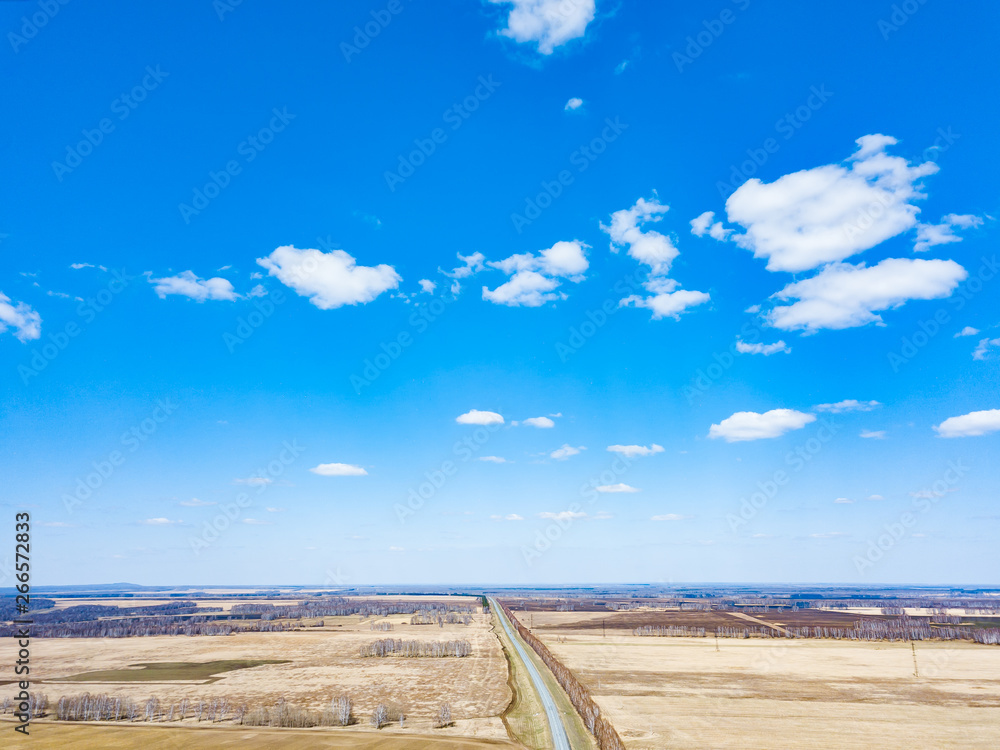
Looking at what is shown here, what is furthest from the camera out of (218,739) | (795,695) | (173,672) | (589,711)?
(173,672)

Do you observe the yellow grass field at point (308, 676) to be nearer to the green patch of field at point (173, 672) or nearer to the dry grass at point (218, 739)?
the green patch of field at point (173, 672)

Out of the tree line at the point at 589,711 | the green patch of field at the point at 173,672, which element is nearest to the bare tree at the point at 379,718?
the tree line at the point at 589,711

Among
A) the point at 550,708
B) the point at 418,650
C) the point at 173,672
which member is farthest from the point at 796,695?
the point at 173,672

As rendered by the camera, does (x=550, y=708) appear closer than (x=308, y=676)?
Yes

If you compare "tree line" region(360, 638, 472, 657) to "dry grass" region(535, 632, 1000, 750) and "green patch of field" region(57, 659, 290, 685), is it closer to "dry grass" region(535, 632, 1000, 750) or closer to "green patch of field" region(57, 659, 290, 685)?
"green patch of field" region(57, 659, 290, 685)

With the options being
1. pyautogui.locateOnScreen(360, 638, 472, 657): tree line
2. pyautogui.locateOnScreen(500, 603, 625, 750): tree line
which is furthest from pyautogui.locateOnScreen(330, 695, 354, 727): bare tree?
pyautogui.locateOnScreen(360, 638, 472, 657): tree line

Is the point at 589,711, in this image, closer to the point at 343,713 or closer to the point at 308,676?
the point at 343,713

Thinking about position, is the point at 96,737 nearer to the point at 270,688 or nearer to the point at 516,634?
the point at 270,688
